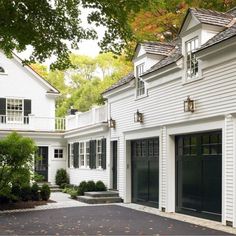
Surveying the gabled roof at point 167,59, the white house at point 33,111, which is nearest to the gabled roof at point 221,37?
the gabled roof at point 167,59

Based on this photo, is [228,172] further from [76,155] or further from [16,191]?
[76,155]

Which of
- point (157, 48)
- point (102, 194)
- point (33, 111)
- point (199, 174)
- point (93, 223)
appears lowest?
point (93, 223)

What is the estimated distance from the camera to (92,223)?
13938 mm

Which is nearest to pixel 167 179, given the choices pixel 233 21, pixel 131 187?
pixel 131 187

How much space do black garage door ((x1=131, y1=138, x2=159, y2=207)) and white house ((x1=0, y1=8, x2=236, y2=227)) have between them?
38mm

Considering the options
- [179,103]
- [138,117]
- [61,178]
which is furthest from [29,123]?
[179,103]

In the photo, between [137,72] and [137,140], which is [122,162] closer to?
[137,140]

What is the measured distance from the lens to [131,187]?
20.5 meters

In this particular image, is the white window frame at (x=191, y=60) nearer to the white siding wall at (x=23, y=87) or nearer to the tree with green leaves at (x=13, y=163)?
the tree with green leaves at (x=13, y=163)

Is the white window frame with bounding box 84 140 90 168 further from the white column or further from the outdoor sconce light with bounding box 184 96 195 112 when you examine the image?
the white column

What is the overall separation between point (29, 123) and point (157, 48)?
1457 centimetres

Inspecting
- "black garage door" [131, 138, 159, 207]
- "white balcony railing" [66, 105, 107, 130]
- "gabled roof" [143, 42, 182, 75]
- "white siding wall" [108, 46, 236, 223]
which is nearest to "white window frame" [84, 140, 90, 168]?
"white balcony railing" [66, 105, 107, 130]

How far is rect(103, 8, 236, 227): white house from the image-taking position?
1316 cm

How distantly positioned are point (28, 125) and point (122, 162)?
12072mm
